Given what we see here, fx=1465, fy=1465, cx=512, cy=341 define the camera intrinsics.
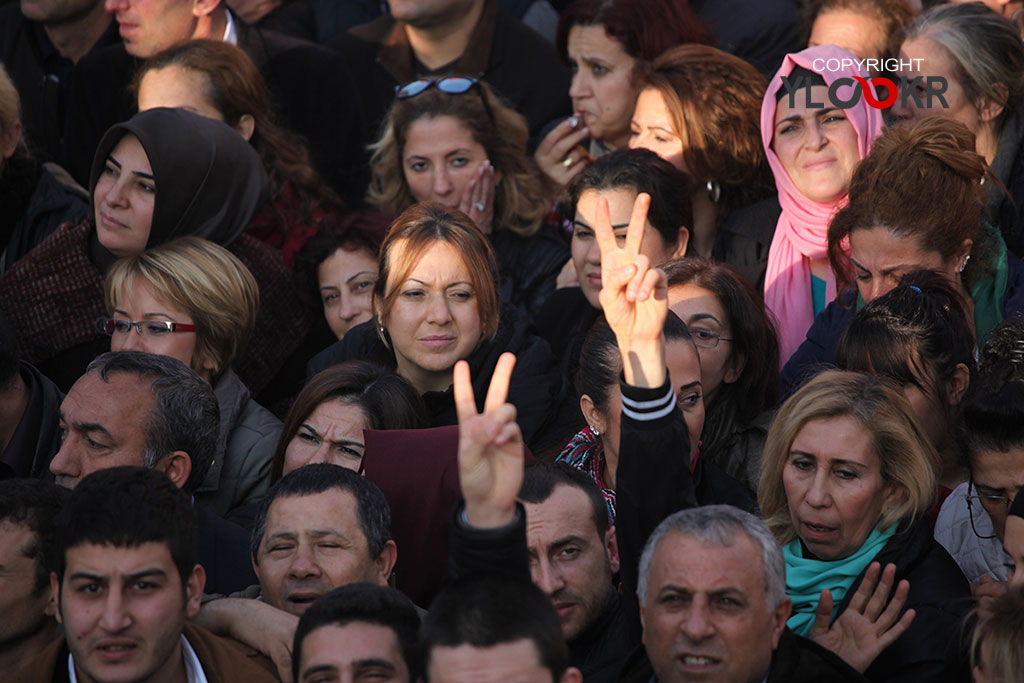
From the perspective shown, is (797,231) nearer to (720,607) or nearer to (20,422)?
(720,607)

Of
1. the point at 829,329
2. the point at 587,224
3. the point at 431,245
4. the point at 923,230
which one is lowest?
the point at 829,329

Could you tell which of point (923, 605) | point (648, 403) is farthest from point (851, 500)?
point (648, 403)

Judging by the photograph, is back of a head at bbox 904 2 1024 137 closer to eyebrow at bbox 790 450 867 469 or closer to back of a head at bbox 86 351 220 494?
eyebrow at bbox 790 450 867 469

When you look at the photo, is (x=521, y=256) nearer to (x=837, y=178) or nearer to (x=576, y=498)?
(x=837, y=178)

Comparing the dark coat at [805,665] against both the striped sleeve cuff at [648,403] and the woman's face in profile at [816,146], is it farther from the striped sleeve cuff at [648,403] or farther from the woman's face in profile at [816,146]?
the woman's face in profile at [816,146]

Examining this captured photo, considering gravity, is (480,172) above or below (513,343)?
above

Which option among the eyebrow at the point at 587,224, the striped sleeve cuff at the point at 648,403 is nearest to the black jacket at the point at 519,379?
the eyebrow at the point at 587,224

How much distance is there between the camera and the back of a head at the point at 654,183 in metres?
5.72

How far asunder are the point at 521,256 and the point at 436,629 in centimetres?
313

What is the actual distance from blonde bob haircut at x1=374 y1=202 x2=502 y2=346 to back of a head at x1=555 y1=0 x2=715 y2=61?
1.58m

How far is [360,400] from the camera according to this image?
16.4 ft

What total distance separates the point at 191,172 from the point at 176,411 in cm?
149

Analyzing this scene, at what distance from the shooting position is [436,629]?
3.45 m

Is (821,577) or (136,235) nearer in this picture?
(821,577)
